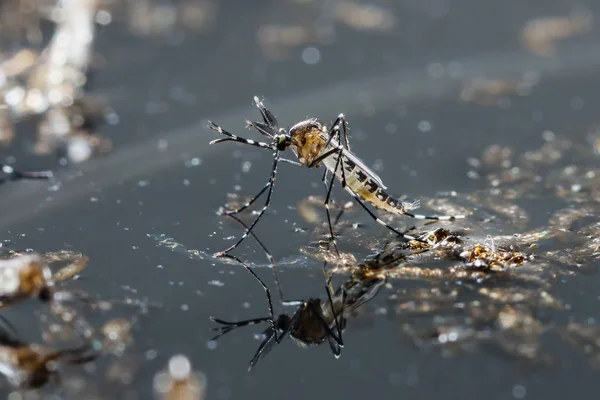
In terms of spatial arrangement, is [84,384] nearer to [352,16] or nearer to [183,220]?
[183,220]

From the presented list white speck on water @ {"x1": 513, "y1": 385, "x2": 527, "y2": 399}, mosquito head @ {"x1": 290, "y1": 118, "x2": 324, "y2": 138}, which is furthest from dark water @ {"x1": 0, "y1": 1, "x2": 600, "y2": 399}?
mosquito head @ {"x1": 290, "y1": 118, "x2": 324, "y2": 138}

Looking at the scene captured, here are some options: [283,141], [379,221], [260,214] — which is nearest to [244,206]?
[260,214]

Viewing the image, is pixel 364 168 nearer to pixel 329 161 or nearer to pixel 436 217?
pixel 329 161

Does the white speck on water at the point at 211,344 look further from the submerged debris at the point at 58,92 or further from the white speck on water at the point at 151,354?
the submerged debris at the point at 58,92

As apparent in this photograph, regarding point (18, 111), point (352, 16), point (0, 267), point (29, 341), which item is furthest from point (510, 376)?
point (352, 16)

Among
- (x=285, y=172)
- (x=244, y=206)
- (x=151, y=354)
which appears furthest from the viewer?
(x=285, y=172)

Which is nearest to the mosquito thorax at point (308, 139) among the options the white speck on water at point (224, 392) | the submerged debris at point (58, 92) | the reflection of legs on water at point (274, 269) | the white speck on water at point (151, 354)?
the reflection of legs on water at point (274, 269)

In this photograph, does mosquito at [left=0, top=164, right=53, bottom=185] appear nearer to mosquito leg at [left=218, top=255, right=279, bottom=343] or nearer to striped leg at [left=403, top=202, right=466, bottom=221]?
mosquito leg at [left=218, top=255, right=279, bottom=343]
